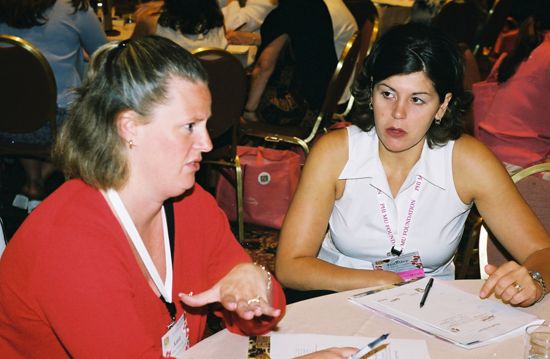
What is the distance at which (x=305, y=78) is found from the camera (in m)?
4.31

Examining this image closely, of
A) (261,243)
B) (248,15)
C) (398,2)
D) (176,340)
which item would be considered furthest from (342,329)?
(398,2)

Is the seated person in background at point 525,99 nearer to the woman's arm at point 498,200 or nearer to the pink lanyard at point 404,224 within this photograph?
the woman's arm at point 498,200

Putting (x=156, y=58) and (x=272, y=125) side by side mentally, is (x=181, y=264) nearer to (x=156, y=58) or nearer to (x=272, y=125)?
(x=156, y=58)

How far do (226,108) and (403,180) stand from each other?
4.91ft

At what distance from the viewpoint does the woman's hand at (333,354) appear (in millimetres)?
1507

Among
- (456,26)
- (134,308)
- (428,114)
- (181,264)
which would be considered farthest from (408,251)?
(456,26)

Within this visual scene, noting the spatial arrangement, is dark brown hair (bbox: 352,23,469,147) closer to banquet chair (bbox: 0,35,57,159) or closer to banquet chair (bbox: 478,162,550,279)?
banquet chair (bbox: 478,162,550,279)

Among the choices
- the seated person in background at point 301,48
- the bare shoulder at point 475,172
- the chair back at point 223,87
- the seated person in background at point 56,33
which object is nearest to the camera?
the bare shoulder at point 475,172

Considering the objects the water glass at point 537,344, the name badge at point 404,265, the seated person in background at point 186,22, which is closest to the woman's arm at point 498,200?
the name badge at point 404,265

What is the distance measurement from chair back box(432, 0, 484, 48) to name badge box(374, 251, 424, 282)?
3540 millimetres

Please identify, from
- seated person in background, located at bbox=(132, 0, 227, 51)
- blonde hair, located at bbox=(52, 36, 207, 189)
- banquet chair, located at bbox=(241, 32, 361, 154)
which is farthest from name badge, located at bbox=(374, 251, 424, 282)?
seated person in background, located at bbox=(132, 0, 227, 51)

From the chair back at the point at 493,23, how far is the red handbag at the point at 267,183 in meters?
3.18

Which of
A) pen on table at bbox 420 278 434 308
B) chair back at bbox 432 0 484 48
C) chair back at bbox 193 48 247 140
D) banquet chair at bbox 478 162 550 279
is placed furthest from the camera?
chair back at bbox 432 0 484 48

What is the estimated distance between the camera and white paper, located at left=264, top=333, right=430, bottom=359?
1.60 m
